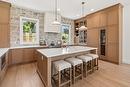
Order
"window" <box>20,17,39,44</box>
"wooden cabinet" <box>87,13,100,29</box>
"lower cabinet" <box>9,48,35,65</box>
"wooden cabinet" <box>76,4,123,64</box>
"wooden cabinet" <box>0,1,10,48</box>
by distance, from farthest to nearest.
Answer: "wooden cabinet" <box>87,13,100,29</box> → "window" <box>20,17,39,44</box> → "wooden cabinet" <box>76,4,123,64</box> → "lower cabinet" <box>9,48,35,65</box> → "wooden cabinet" <box>0,1,10,48</box>

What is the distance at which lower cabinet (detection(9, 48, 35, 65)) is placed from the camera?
4.40m

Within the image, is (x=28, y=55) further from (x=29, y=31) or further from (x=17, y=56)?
(x=29, y=31)

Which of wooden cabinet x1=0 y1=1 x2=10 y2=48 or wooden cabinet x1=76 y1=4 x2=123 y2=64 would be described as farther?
wooden cabinet x1=76 y1=4 x2=123 y2=64

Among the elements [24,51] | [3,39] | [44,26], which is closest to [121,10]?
[44,26]

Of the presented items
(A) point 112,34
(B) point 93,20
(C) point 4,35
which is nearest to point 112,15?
(A) point 112,34

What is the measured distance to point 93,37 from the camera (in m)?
6.06

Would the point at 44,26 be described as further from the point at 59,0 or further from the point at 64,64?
the point at 64,64

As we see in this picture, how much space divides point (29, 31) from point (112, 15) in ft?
14.4

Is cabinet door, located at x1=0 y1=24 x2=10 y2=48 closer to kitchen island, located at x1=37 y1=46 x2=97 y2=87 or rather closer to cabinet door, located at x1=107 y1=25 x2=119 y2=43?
kitchen island, located at x1=37 y1=46 x2=97 y2=87

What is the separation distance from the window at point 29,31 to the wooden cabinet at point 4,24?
3.20 feet

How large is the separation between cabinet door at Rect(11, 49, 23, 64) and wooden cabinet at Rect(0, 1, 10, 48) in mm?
467

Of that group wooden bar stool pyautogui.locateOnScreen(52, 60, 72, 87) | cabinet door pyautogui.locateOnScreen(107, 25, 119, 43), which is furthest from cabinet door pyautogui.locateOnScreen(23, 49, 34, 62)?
cabinet door pyautogui.locateOnScreen(107, 25, 119, 43)

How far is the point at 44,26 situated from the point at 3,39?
234cm

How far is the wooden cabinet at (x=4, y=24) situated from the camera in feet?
13.1
